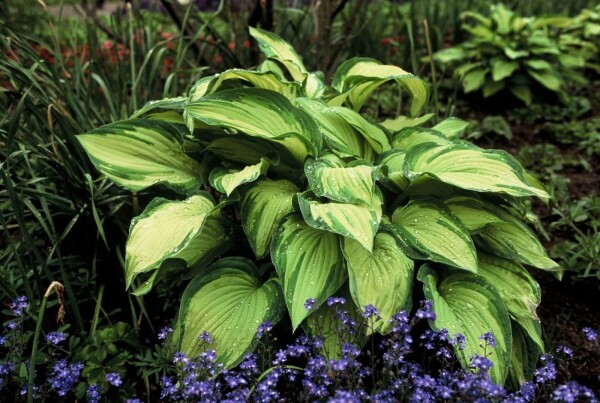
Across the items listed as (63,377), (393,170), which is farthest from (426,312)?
(63,377)

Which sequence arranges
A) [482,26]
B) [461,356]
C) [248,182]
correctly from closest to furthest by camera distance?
1. [461,356]
2. [248,182]
3. [482,26]

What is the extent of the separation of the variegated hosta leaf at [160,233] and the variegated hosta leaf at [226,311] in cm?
14

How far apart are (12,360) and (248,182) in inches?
34.3

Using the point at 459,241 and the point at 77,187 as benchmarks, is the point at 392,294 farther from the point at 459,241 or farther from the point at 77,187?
the point at 77,187

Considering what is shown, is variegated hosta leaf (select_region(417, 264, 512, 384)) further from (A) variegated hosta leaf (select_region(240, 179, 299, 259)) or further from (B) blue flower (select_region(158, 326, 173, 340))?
(B) blue flower (select_region(158, 326, 173, 340))

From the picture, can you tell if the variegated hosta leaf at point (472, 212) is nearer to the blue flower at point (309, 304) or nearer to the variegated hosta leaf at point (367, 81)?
the variegated hosta leaf at point (367, 81)

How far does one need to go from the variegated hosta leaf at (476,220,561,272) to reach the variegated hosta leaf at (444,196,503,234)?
0.06 metres

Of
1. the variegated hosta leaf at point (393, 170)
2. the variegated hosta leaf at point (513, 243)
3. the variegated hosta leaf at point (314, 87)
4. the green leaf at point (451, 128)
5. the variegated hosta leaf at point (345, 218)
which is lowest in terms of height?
the variegated hosta leaf at point (513, 243)

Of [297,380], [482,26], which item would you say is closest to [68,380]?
[297,380]

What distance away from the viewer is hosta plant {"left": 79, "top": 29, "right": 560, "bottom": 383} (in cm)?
167

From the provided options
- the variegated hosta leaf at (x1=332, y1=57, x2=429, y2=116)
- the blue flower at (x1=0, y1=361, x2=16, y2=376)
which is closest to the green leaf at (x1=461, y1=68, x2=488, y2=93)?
the variegated hosta leaf at (x1=332, y1=57, x2=429, y2=116)

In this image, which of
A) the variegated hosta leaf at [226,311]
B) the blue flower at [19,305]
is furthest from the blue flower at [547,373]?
the blue flower at [19,305]

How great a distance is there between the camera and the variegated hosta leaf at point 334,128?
194 centimetres

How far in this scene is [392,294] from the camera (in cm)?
166
